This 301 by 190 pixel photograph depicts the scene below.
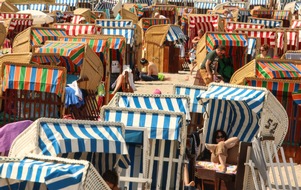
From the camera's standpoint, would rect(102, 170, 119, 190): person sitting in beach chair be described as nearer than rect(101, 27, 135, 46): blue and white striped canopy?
Yes

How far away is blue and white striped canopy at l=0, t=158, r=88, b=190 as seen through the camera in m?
5.93

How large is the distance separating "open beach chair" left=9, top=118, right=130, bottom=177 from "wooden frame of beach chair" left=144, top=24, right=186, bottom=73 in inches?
519

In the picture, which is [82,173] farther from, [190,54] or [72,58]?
[190,54]

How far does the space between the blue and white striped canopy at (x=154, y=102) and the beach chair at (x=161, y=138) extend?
23.8 inches

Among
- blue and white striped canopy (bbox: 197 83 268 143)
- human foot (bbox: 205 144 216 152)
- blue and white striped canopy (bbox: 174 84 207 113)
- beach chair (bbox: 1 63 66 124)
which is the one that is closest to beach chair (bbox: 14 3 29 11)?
beach chair (bbox: 1 63 66 124)

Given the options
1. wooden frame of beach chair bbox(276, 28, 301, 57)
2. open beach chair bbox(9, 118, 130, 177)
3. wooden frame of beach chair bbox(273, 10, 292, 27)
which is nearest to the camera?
open beach chair bbox(9, 118, 130, 177)

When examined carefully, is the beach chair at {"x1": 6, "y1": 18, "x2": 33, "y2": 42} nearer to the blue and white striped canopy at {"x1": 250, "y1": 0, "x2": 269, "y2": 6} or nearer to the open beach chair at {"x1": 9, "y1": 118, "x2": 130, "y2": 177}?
the open beach chair at {"x1": 9, "y1": 118, "x2": 130, "y2": 177}

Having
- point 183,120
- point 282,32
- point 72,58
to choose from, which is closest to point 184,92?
point 183,120

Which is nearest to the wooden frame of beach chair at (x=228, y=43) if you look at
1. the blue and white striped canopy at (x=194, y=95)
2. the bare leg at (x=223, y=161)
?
the blue and white striped canopy at (x=194, y=95)

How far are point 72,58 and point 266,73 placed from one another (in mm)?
2971

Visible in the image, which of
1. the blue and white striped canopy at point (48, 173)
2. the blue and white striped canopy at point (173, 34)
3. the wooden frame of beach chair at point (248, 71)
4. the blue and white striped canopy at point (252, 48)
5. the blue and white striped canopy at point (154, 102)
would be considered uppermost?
the blue and white striped canopy at point (173, 34)

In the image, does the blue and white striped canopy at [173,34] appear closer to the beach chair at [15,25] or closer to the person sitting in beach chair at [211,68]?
the beach chair at [15,25]

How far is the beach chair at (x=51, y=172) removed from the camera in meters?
5.94

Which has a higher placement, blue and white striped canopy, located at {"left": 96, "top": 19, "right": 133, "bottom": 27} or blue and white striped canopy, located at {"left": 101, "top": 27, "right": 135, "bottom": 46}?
blue and white striped canopy, located at {"left": 96, "top": 19, "right": 133, "bottom": 27}
